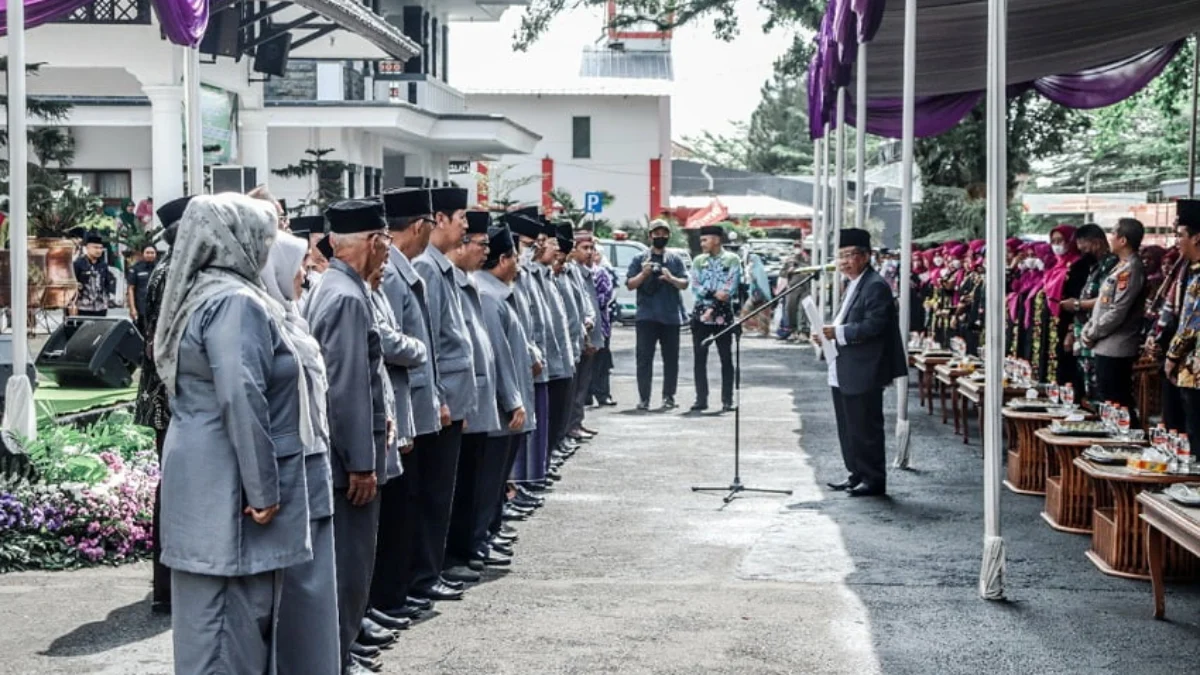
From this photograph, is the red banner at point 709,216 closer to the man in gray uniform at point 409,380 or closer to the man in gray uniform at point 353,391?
the man in gray uniform at point 409,380

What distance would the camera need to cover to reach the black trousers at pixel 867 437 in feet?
42.2

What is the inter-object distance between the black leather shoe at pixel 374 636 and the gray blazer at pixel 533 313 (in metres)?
3.92

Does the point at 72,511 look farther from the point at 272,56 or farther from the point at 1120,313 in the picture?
the point at 272,56

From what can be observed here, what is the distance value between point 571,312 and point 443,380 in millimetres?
6248

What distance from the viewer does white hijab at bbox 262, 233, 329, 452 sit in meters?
6.09

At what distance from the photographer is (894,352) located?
13000mm

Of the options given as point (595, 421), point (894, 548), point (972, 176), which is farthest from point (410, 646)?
point (972, 176)

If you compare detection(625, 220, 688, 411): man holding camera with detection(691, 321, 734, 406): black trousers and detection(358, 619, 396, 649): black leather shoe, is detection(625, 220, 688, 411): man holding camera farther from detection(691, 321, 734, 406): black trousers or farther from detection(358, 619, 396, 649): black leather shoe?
detection(358, 619, 396, 649): black leather shoe

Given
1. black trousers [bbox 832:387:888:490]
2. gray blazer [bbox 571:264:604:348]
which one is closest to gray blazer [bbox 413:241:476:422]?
black trousers [bbox 832:387:888:490]

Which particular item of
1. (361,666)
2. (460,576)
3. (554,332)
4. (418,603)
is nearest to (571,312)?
(554,332)

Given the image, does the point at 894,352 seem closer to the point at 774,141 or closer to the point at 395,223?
the point at 395,223

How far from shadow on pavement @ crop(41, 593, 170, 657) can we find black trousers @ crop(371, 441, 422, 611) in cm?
98

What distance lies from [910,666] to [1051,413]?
544cm

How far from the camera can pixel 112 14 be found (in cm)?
1852
